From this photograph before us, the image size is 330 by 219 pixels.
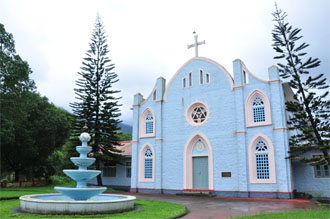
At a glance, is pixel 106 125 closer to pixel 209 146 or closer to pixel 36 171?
pixel 209 146

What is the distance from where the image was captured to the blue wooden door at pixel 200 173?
15758 millimetres

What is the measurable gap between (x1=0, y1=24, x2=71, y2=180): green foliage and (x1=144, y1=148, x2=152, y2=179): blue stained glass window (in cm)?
862

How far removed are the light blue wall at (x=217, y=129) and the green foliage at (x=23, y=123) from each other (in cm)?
769

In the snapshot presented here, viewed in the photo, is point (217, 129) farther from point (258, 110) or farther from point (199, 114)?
point (258, 110)

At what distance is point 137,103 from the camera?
1933 cm

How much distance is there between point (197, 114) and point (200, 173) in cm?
355

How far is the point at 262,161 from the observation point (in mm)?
14062

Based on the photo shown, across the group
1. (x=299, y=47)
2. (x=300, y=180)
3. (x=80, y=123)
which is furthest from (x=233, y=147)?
(x=80, y=123)

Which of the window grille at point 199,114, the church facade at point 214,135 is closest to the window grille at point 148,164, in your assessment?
the church facade at point 214,135

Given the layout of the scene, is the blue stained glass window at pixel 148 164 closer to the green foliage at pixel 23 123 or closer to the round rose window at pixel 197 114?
the round rose window at pixel 197 114

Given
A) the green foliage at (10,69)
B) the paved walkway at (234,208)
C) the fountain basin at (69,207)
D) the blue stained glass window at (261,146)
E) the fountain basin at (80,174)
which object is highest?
the green foliage at (10,69)

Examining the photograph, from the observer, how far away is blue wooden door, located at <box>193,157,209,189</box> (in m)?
15.8

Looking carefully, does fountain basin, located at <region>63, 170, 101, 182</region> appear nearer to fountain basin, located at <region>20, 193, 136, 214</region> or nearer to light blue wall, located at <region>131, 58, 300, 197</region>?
fountain basin, located at <region>20, 193, 136, 214</region>

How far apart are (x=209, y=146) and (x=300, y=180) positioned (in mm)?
5004
